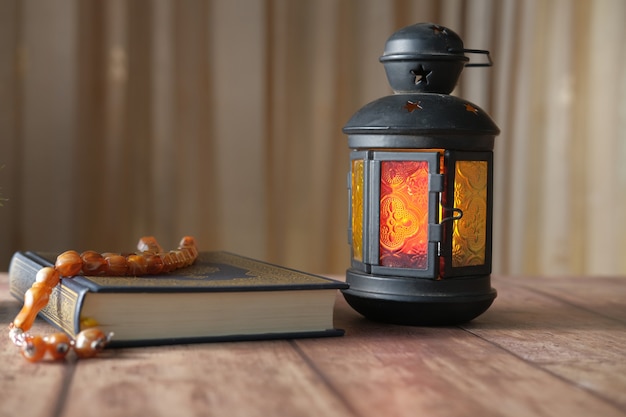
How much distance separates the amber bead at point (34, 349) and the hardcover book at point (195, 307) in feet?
0.17

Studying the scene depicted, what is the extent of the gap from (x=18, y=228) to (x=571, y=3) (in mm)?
1628

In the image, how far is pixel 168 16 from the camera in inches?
86.2

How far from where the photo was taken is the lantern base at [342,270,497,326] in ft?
3.43

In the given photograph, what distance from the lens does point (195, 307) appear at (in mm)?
928

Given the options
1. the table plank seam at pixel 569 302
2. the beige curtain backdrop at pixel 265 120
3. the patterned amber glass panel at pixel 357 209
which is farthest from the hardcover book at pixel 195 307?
the beige curtain backdrop at pixel 265 120

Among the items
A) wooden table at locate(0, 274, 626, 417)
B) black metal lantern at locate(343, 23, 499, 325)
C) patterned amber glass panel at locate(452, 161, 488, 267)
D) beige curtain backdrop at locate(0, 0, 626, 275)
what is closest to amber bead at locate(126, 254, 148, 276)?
wooden table at locate(0, 274, 626, 417)

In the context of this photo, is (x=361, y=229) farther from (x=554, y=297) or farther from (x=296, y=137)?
(x=296, y=137)

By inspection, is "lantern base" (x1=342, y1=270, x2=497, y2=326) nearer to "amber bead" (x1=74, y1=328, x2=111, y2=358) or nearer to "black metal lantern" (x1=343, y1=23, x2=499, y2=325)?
"black metal lantern" (x1=343, y1=23, x2=499, y2=325)

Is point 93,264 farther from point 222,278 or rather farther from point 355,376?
point 355,376

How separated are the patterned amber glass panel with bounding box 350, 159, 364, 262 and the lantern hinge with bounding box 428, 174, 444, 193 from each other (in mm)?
99

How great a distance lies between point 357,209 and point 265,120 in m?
1.20

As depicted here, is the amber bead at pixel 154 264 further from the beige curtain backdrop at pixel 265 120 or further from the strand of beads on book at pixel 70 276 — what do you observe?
the beige curtain backdrop at pixel 265 120

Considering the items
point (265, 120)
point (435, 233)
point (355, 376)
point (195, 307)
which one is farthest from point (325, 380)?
point (265, 120)

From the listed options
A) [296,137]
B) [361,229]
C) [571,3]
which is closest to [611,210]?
[571,3]
